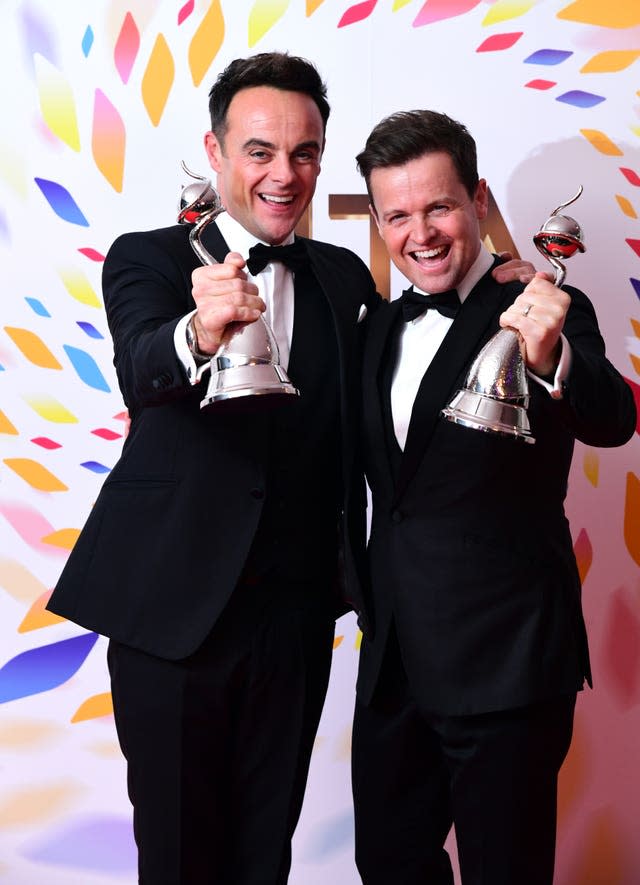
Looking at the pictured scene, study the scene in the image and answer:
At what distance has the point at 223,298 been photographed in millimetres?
1646

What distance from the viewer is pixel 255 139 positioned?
2.23 meters

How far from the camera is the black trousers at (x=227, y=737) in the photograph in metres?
2.18

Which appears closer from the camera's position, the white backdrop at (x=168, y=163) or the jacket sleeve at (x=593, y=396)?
the jacket sleeve at (x=593, y=396)

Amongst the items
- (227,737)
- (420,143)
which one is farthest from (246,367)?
(227,737)

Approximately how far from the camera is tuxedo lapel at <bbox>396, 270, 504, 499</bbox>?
2113 millimetres

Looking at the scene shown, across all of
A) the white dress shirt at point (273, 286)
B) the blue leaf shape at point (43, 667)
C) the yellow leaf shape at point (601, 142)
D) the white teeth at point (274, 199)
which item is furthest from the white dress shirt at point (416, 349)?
the blue leaf shape at point (43, 667)

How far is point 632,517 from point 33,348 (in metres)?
1.93

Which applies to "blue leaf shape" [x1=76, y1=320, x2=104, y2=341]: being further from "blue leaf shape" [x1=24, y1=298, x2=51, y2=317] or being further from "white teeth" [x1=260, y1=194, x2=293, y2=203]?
"white teeth" [x1=260, y1=194, x2=293, y2=203]

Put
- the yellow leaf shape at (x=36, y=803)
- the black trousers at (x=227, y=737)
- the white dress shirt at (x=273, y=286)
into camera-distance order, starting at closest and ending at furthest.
A: the black trousers at (x=227, y=737) < the white dress shirt at (x=273, y=286) < the yellow leaf shape at (x=36, y=803)


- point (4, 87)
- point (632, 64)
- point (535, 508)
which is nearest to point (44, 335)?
point (4, 87)

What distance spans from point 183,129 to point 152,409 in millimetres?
1315

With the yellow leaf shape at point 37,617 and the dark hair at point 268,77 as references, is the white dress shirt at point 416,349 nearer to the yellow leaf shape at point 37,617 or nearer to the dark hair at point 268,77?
the dark hair at point 268,77

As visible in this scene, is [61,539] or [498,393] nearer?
[498,393]

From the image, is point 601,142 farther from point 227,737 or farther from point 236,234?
point 227,737
